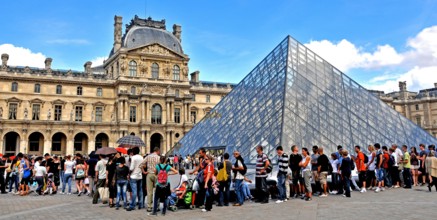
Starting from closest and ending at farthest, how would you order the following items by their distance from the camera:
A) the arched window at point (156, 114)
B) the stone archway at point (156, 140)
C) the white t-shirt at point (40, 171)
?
the white t-shirt at point (40, 171), the arched window at point (156, 114), the stone archway at point (156, 140)

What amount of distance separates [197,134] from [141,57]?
1064 inches

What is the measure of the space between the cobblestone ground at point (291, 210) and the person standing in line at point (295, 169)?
52cm

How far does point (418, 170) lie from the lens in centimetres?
1207

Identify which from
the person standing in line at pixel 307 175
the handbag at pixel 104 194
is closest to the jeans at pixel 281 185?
the person standing in line at pixel 307 175

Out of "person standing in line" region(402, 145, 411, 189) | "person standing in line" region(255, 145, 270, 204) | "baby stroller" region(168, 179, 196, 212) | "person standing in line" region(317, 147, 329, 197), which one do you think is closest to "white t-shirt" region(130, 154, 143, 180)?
"baby stroller" region(168, 179, 196, 212)

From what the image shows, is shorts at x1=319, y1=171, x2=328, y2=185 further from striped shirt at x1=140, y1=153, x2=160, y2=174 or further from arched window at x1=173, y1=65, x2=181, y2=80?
arched window at x1=173, y1=65, x2=181, y2=80

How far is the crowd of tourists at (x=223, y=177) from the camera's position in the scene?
25.7 ft

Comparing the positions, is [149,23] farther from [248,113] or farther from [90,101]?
[248,113]

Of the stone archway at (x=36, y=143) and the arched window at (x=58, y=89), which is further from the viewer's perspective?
the arched window at (x=58, y=89)

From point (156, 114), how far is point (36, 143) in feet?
43.5

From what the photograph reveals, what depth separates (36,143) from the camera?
40062 mm

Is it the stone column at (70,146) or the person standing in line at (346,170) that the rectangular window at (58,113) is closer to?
the stone column at (70,146)

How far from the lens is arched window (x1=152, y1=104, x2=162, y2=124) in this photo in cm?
4253

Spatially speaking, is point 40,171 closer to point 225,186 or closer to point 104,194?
point 104,194
